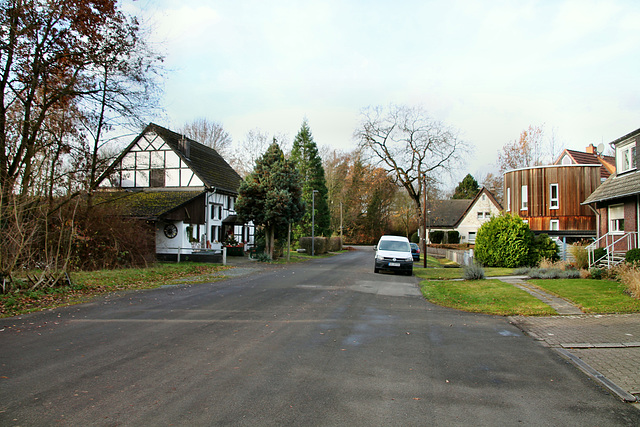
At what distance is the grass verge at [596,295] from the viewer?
10.1 metres

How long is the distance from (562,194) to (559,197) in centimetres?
30

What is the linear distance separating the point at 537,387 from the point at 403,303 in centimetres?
695

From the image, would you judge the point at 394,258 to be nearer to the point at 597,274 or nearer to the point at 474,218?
the point at 597,274

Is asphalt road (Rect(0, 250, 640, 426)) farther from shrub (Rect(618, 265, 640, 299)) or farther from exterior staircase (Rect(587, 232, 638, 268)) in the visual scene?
exterior staircase (Rect(587, 232, 638, 268))

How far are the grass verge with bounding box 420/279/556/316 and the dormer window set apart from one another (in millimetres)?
8558

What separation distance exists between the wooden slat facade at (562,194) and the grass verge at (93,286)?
24.4m

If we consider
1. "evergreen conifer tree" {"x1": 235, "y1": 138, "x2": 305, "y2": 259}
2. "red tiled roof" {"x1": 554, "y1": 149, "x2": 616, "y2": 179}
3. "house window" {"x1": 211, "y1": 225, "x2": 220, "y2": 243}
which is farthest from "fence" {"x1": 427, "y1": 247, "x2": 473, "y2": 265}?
"house window" {"x1": 211, "y1": 225, "x2": 220, "y2": 243}

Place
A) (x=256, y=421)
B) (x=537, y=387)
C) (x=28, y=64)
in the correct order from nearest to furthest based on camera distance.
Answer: (x=256, y=421), (x=537, y=387), (x=28, y=64)

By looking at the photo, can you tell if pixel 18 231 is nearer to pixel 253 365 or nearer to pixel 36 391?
pixel 36 391

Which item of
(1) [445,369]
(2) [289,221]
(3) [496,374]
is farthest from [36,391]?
(2) [289,221]

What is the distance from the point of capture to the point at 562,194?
103 feet

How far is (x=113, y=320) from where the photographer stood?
28.3ft

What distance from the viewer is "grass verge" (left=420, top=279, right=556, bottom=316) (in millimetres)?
10758

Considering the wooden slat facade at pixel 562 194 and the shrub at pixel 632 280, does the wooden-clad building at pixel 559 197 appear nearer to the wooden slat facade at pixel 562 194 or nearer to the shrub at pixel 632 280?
the wooden slat facade at pixel 562 194
